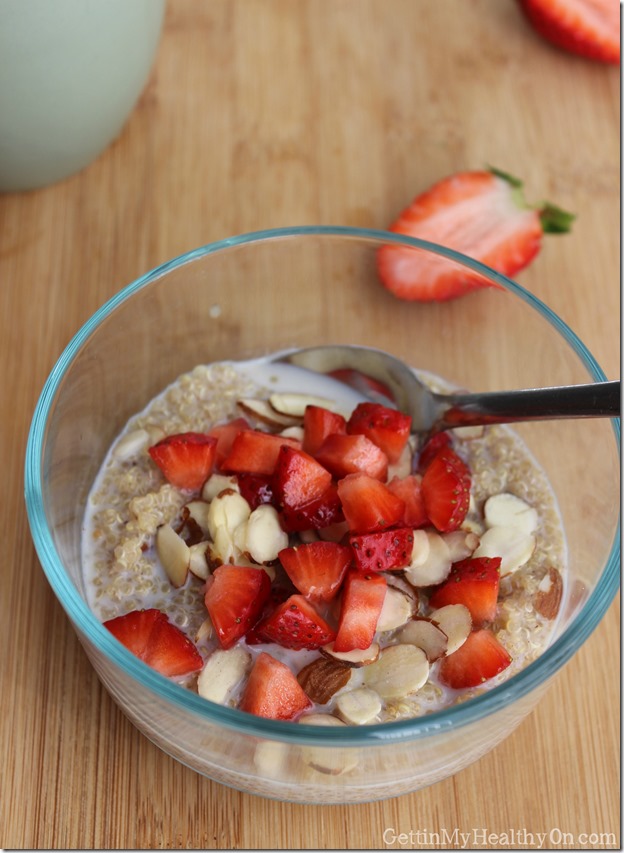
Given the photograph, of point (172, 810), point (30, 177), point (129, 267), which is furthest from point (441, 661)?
point (30, 177)

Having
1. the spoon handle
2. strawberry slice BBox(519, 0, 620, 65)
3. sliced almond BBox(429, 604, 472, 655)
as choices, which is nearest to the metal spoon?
the spoon handle

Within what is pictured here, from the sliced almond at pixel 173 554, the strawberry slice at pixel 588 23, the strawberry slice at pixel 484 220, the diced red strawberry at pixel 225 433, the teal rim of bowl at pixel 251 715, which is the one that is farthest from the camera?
the strawberry slice at pixel 588 23

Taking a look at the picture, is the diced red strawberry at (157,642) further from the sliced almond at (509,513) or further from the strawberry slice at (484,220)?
the strawberry slice at (484,220)

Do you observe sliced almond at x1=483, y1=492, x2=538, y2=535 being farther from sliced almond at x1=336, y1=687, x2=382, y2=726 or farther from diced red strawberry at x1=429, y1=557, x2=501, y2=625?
sliced almond at x1=336, y1=687, x2=382, y2=726

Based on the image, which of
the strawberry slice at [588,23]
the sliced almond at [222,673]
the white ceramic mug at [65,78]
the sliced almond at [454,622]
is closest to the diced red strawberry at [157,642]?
the sliced almond at [222,673]

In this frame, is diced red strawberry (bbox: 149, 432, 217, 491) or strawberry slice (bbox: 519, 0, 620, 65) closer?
diced red strawberry (bbox: 149, 432, 217, 491)

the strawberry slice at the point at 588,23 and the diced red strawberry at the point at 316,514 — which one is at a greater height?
the strawberry slice at the point at 588,23

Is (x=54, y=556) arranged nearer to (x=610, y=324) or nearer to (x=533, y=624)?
(x=533, y=624)
